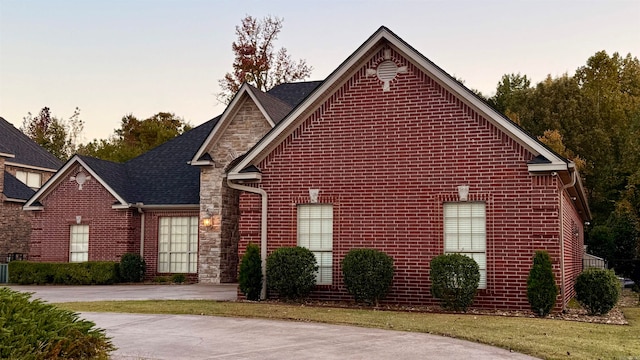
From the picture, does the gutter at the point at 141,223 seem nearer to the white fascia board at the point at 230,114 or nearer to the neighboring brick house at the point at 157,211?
the neighboring brick house at the point at 157,211

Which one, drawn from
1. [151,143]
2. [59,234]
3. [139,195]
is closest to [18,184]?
[59,234]

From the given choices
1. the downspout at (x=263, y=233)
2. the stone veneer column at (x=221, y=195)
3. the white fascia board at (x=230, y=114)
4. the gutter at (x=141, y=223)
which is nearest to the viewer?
the downspout at (x=263, y=233)

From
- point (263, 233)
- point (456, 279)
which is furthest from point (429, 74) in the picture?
point (263, 233)

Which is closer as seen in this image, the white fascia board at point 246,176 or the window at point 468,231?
the window at point 468,231

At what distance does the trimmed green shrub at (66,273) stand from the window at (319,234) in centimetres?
1102

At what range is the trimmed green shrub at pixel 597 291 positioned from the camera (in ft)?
49.7

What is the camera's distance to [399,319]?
43.0ft

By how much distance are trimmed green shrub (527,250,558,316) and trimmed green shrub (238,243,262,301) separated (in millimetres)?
6570

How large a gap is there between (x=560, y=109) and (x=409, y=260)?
3221 cm

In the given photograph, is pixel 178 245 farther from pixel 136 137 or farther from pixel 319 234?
pixel 136 137

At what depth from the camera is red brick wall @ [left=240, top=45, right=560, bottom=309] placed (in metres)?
15.0

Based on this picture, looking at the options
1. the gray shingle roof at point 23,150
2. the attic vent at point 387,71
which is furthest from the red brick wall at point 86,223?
the attic vent at point 387,71

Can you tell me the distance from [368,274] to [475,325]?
3.50 meters

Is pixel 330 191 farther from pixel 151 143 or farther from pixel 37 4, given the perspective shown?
pixel 151 143
